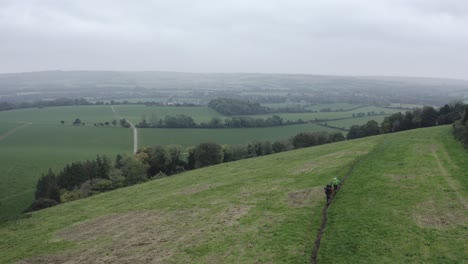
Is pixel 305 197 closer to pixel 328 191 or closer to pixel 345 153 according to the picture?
pixel 328 191

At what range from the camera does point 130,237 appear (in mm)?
28531

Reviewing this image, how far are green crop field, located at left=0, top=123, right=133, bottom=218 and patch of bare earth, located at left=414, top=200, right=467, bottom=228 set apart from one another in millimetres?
59971

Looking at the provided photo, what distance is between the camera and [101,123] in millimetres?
137750

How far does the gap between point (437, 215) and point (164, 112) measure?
487 feet

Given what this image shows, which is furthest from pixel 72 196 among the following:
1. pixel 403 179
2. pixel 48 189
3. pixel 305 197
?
pixel 403 179

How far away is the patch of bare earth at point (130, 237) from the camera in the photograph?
24703 mm

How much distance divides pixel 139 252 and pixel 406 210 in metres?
20.9

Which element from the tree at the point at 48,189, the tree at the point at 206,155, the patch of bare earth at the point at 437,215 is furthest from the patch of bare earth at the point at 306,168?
the tree at the point at 48,189

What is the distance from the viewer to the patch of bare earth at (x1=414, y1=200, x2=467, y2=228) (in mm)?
23672

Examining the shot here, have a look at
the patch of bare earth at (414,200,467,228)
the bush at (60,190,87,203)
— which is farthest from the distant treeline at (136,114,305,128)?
the patch of bare earth at (414,200,467,228)

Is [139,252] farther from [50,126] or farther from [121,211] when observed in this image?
[50,126]

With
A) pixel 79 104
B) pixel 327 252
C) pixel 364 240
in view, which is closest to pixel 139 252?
pixel 327 252

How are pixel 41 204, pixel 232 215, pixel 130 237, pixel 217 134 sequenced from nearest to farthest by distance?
pixel 130 237 < pixel 232 215 < pixel 41 204 < pixel 217 134

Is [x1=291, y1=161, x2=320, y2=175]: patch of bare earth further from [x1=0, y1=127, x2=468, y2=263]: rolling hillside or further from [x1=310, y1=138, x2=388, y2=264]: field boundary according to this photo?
[x1=310, y1=138, x2=388, y2=264]: field boundary
